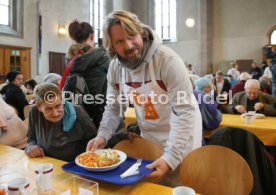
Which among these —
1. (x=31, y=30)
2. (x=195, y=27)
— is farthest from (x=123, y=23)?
(x=195, y=27)

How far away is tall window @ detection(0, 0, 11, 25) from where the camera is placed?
870 centimetres

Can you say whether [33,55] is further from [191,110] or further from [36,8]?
[191,110]

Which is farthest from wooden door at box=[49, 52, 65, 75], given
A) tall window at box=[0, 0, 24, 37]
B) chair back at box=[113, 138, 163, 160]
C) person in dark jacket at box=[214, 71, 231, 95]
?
chair back at box=[113, 138, 163, 160]

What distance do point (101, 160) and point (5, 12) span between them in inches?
361

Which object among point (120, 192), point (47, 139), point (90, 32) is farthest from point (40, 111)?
point (120, 192)

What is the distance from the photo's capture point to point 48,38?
32.8 feet

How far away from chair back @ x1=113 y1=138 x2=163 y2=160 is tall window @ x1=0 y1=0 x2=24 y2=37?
8318 mm

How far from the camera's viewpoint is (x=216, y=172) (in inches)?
56.9

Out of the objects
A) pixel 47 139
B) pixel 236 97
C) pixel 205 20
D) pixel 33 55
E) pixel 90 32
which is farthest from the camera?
pixel 205 20

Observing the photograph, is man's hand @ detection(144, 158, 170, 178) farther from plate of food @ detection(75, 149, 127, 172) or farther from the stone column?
the stone column

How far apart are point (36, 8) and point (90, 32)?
840cm

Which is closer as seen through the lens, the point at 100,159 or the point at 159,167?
the point at 159,167

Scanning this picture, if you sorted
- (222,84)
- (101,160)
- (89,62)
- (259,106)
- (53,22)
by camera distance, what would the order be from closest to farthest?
(101,160)
(89,62)
(259,106)
(222,84)
(53,22)

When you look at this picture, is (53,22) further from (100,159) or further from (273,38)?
(100,159)
